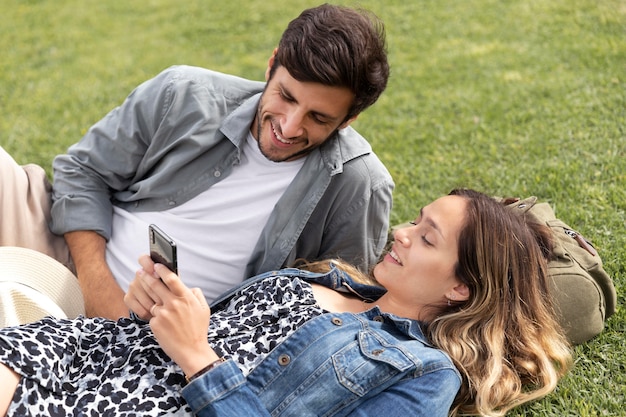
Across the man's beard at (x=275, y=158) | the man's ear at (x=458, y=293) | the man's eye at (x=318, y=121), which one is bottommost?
the man's ear at (x=458, y=293)

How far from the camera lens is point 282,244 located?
143 inches

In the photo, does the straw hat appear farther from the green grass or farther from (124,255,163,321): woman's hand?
the green grass

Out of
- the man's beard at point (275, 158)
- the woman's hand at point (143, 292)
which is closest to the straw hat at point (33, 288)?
the woman's hand at point (143, 292)

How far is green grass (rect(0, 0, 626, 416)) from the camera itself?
15.4 ft

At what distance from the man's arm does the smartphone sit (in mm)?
970

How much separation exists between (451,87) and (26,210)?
4.13 meters

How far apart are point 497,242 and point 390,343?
62cm

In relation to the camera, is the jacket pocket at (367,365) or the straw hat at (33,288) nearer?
the jacket pocket at (367,365)

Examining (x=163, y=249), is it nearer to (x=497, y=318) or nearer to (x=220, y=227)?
(x=220, y=227)

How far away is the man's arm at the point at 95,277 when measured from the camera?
138 inches

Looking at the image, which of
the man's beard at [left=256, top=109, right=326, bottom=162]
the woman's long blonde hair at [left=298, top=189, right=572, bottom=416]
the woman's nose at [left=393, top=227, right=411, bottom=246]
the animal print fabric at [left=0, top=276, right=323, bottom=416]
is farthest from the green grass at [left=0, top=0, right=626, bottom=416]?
the man's beard at [left=256, top=109, right=326, bottom=162]

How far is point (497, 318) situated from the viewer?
3.04 metres

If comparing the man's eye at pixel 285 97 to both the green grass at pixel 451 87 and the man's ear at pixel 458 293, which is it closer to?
the man's ear at pixel 458 293

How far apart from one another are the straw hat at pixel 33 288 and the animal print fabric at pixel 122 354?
315 mm
